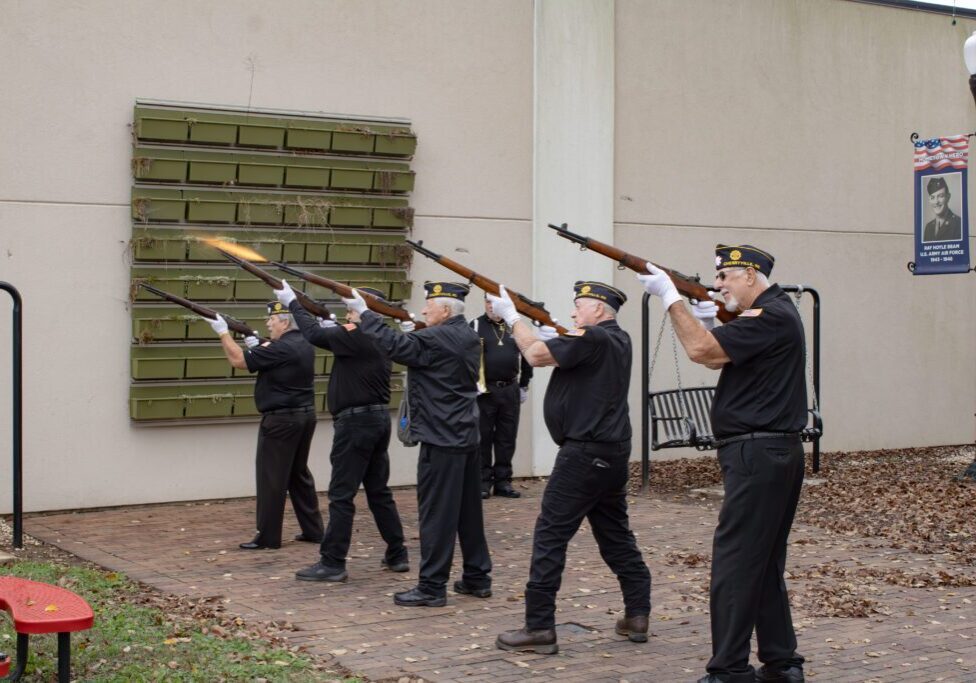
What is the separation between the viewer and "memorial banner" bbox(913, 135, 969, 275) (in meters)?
14.7

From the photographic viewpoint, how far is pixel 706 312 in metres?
6.62

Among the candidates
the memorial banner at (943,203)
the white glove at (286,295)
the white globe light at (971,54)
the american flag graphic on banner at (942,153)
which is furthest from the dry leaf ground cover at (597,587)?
the white globe light at (971,54)

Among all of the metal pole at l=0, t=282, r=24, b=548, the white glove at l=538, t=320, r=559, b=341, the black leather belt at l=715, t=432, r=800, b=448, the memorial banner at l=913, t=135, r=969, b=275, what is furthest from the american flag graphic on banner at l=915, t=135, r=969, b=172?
the metal pole at l=0, t=282, r=24, b=548

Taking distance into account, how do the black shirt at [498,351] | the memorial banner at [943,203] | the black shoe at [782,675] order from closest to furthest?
the black shoe at [782,675] < the black shirt at [498,351] < the memorial banner at [943,203]

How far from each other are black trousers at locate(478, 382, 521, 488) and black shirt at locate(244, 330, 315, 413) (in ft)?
9.55

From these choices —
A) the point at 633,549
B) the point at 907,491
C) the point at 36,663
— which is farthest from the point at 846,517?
the point at 36,663

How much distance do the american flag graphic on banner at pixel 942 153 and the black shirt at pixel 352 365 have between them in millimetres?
8535

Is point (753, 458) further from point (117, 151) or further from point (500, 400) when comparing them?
point (117, 151)

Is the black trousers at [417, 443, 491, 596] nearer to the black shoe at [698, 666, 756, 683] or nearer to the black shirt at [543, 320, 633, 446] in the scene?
the black shirt at [543, 320, 633, 446]

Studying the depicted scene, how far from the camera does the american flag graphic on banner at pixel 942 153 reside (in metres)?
14.6

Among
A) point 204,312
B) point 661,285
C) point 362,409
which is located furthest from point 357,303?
point 661,285

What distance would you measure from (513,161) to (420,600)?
7.02m

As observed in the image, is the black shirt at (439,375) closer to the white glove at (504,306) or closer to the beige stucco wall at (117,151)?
the white glove at (504,306)

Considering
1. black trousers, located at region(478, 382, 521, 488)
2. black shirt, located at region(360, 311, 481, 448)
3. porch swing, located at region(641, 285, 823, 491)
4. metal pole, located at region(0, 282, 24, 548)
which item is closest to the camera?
black shirt, located at region(360, 311, 481, 448)
